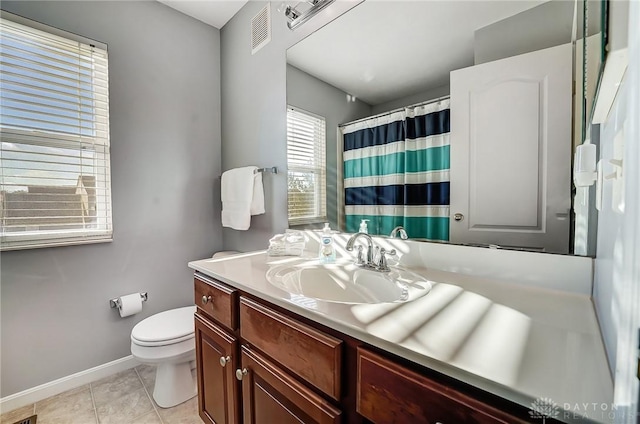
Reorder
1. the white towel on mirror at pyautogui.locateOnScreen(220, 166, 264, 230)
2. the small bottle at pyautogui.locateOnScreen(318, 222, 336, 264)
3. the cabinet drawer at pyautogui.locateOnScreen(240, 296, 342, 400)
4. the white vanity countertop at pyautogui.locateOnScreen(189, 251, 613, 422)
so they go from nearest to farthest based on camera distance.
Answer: the white vanity countertop at pyautogui.locateOnScreen(189, 251, 613, 422)
the cabinet drawer at pyautogui.locateOnScreen(240, 296, 342, 400)
the small bottle at pyautogui.locateOnScreen(318, 222, 336, 264)
the white towel on mirror at pyautogui.locateOnScreen(220, 166, 264, 230)

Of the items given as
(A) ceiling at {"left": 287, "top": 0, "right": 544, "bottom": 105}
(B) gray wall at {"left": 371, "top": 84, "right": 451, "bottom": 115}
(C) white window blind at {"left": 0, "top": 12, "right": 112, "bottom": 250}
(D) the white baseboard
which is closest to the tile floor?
(D) the white baseboard

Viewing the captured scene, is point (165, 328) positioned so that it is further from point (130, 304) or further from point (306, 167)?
point (306, 167)

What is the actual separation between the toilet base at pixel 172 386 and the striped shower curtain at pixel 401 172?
1282 mm

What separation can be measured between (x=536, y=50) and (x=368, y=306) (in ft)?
3.03

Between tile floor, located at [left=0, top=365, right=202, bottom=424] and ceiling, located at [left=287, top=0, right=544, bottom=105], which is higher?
ceiling, located at [left=287, top=0, right=544, bottom=105]

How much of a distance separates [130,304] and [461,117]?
2.13 m

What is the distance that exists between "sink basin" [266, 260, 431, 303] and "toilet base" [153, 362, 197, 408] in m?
1.00

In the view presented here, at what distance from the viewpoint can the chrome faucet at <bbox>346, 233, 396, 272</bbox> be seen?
1043 millimetres

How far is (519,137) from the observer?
0.87 metres

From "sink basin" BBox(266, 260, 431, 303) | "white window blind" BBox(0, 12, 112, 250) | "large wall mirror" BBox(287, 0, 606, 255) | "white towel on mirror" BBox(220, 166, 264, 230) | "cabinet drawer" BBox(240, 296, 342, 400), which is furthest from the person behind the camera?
"white towel on mirror" BBox(220, 166, 264, 230)

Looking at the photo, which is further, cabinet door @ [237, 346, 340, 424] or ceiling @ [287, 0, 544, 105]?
ceiling @ [287, 0, 544, 105]

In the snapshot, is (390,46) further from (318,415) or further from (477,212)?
(318,415)

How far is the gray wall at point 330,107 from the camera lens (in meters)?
1.35

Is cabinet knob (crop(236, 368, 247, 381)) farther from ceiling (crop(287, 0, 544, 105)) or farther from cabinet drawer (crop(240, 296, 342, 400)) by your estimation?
ceiling (crop(287, 0, 544, 105))
